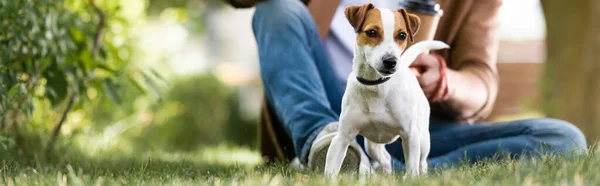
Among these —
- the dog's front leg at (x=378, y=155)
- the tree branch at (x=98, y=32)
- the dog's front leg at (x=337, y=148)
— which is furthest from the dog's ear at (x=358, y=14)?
the tree branch at (x=98, y=32)

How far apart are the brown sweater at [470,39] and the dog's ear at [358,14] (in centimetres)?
115

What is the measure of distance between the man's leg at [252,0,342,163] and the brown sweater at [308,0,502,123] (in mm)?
251

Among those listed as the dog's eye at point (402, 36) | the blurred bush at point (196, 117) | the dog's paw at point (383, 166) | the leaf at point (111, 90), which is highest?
the dog's eye at point (402, 36)

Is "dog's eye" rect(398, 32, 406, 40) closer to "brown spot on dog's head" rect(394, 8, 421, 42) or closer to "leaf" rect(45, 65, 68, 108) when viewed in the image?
"brown spot on dog's head" rect(394, 8, 421, 42)

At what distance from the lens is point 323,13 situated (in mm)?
2918

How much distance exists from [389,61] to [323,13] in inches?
51.3

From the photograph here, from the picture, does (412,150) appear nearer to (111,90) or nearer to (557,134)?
(557,134)

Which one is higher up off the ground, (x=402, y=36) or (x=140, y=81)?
(x=402, y=36)

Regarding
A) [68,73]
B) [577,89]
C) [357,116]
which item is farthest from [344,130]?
[577,89]

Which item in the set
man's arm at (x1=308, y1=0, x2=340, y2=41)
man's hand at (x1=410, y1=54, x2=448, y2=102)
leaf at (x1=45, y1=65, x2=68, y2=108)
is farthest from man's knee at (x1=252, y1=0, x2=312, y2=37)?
leaf at (x1=45, y1=65, x2=68, y2=108)

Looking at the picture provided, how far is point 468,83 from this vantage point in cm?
277

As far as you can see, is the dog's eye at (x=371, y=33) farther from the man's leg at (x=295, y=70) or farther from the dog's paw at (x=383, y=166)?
the man's leg at (x=295, y=70)

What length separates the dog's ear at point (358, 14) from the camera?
5.67 ft

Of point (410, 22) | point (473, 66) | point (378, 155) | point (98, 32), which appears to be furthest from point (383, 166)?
point (98, 32)
